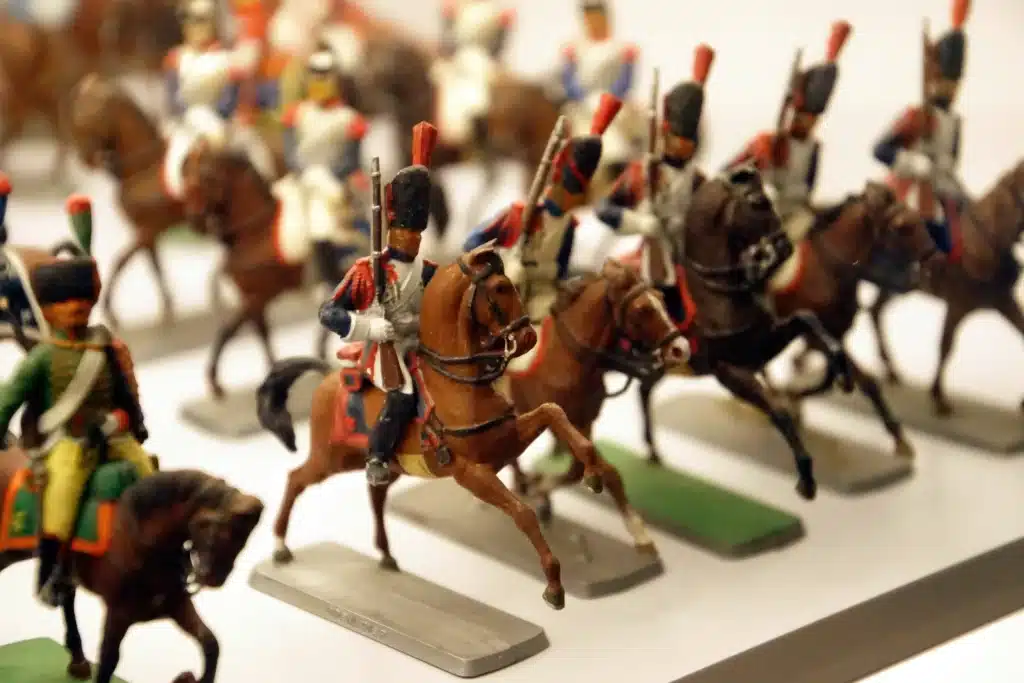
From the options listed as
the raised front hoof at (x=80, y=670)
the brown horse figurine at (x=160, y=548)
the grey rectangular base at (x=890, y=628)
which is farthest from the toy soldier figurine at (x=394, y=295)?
the grey rectangular base at (x=890, y=628)

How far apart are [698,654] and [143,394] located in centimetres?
362

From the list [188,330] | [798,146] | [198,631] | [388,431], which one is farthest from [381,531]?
[188,330]

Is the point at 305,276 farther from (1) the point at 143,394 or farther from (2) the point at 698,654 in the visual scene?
(2) the point at 698,654

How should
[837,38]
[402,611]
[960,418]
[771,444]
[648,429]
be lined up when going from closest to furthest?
[402,611], [837,38], [648,429], [771,444], [960,418]

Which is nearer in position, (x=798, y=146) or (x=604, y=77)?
(x=798, y=146)

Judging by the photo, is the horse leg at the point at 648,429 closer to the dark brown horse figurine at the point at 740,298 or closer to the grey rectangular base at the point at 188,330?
the dark brown horse figurine at the point at 740,298

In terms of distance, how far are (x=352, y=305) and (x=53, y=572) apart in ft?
4.04

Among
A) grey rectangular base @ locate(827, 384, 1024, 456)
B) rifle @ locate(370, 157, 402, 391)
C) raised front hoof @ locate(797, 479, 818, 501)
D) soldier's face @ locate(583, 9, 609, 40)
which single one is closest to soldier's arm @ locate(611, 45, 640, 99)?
soldier's face @ locate(583, 9, 609, 40)

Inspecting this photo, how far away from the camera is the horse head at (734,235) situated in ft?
20.4

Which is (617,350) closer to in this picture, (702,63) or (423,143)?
(423,143)

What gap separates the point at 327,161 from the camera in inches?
308

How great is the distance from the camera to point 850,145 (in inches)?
464

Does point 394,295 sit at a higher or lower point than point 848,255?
higher

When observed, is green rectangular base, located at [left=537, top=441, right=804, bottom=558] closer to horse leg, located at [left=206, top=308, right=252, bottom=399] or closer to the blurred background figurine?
horse leg, located at [left=206, top=308, right=252, bottom=399]
